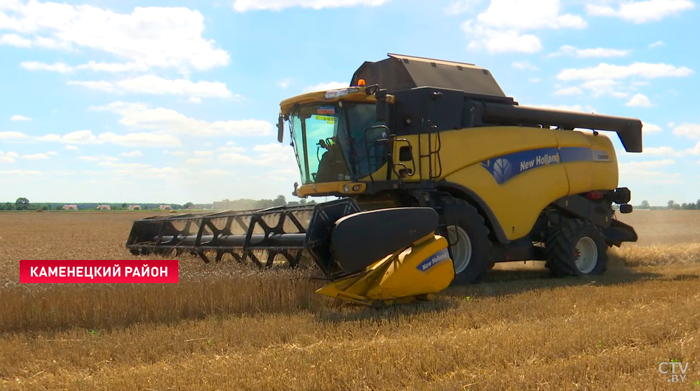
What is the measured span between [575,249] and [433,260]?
368 centimetres

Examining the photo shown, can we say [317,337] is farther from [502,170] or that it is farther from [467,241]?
[502,170]

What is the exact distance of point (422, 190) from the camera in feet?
25.0

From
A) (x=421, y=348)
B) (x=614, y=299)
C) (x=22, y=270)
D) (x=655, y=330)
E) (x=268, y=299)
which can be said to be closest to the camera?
(x=421, y=348)

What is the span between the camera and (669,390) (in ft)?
11.0

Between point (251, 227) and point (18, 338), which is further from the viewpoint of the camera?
point (251, 227)

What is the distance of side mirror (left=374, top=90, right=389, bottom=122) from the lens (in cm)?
722

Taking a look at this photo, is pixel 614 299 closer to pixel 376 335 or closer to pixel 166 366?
pixel 376 335

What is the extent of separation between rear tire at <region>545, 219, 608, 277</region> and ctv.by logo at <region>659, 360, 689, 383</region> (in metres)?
4.82

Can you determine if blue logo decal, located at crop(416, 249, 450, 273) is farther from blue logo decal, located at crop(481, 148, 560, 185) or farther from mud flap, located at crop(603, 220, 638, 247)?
mud flap, located at crop(603, 220, 638, 247)

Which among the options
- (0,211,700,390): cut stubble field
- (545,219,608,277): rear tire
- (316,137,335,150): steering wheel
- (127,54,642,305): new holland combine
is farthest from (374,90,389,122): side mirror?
(545,219,608,277): rear tire

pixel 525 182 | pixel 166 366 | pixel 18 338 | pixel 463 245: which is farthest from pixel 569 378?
pixel 525 182

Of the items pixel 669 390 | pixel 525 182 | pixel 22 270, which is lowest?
pixel 669 390

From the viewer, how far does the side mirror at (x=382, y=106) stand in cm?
722

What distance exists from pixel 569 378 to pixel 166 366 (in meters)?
2.36
